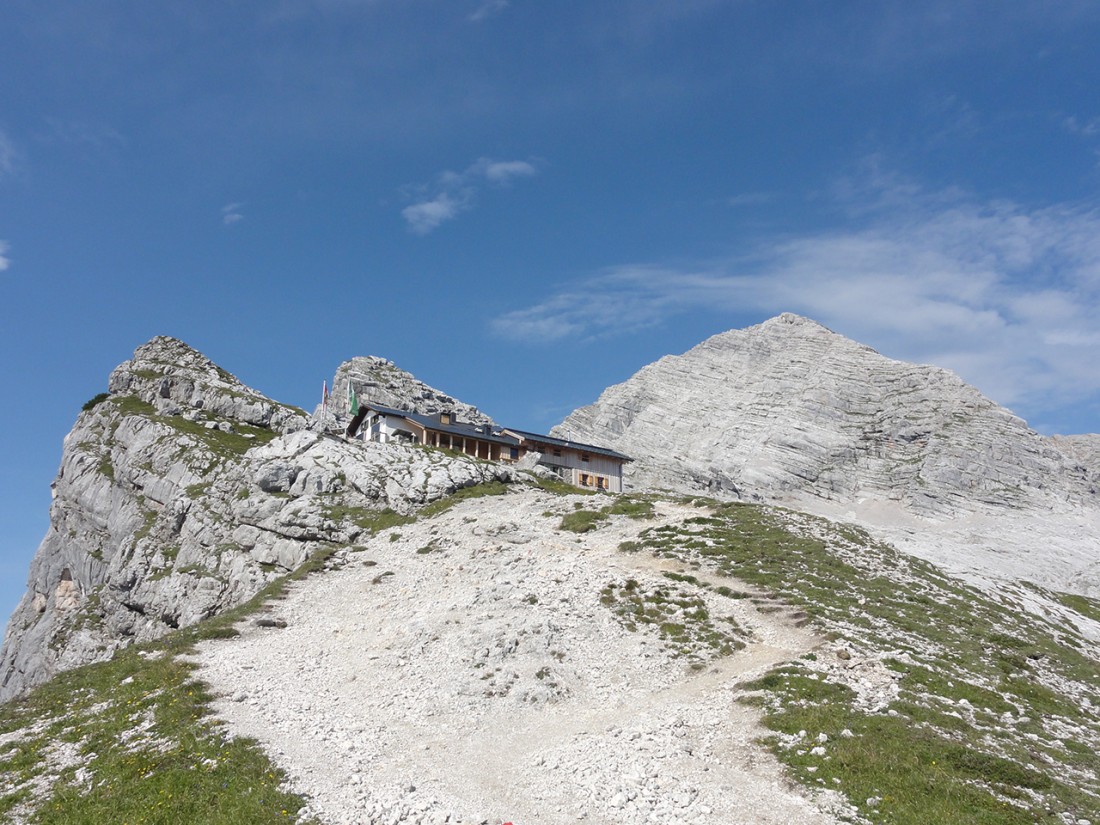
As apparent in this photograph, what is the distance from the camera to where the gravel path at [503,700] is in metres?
19.0

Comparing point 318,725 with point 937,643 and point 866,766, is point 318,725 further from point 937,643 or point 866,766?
point 937,643

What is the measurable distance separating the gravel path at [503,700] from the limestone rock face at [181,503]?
16.0 metres

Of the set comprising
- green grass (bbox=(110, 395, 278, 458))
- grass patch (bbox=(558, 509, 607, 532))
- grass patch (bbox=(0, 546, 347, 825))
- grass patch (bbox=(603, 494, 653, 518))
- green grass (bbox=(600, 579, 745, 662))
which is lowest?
grass patch (bbox=(0, 546, 347, 825))

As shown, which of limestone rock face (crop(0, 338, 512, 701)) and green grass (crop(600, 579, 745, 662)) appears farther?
limestone rock face (crop(0, 338, 512, 701))

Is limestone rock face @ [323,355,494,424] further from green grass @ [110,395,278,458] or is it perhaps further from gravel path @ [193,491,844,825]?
gravel path @ [193,491,844,825]

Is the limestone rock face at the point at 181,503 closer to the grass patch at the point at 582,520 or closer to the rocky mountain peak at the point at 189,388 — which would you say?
the rocky mountain peak at the point at 189,388

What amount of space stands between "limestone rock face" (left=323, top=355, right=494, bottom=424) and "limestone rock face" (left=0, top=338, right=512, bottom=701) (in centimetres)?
3414

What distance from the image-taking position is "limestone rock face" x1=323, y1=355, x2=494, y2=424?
15075 centimetres

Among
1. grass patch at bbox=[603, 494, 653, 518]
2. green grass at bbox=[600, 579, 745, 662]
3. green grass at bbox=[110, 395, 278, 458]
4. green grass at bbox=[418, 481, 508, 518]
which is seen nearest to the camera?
green grass at bbox=[600, 579, 745, 662]

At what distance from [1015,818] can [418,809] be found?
15189 millimetres

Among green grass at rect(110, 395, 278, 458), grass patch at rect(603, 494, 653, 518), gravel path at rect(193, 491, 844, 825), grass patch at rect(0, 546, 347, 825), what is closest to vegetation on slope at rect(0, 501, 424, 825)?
grass patch at rect(0, 546, 347, 825)

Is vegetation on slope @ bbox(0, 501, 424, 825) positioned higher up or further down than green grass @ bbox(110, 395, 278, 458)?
further down

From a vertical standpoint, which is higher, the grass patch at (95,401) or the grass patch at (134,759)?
the grass patch at (95,401)

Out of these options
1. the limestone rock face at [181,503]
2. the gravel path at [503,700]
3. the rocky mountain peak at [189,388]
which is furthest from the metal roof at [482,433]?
the gravel path at [503,700]
